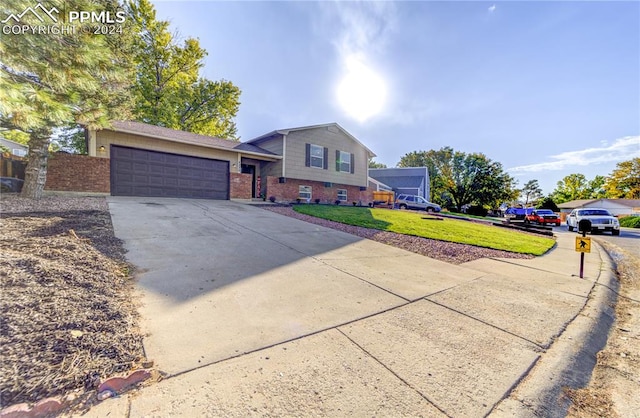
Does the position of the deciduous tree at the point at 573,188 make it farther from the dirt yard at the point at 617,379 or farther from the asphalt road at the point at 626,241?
the dirt yard at the point at 617,379

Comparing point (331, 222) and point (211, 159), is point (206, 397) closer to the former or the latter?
point (331, 222)

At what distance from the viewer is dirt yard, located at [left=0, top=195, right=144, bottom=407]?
1.62 m

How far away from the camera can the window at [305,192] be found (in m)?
18.0

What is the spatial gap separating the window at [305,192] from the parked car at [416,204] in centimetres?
962

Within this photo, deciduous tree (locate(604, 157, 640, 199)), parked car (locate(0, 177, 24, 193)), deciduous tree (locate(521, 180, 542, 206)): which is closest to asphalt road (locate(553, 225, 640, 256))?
parked car (locate(0, 177, 24, 193))

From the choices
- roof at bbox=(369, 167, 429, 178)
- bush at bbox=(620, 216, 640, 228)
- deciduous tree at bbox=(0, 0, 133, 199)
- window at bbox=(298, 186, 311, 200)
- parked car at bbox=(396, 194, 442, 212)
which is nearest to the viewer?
deciduous tree at bbox=(0, 0, 133, 199)

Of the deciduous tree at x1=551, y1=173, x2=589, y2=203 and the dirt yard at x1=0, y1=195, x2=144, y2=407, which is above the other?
the deciduous tree at x1=551, y1=173, x2=589, y2=203

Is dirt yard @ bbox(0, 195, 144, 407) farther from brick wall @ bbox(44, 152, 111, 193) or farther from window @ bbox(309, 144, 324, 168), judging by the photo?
window @ bbox(309, 144, 324, 168)

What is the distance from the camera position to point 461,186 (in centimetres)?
3544

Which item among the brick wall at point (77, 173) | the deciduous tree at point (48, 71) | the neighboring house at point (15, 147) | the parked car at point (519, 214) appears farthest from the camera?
the parked car at point (519, 214)

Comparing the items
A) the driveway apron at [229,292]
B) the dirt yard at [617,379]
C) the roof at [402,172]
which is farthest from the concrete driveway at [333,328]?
the roof at [402,172]

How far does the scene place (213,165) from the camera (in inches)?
572

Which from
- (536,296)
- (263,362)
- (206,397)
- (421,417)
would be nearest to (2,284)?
(206,397)

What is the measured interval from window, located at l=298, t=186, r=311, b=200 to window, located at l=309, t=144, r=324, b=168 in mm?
1666
